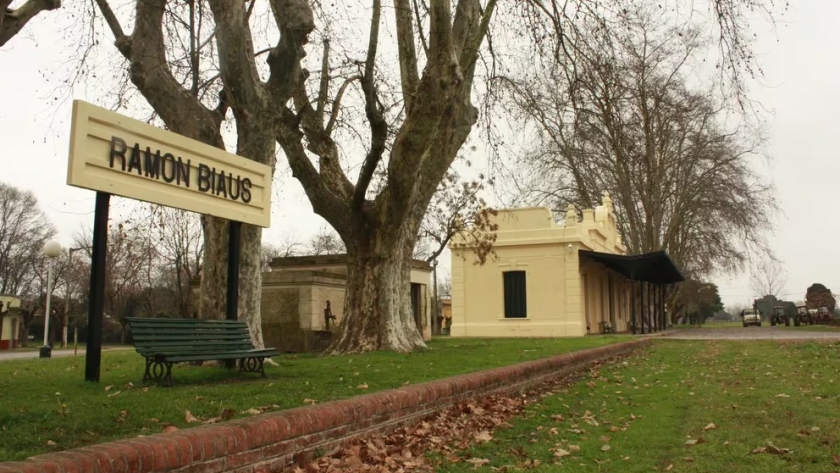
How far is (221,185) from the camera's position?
329 inches

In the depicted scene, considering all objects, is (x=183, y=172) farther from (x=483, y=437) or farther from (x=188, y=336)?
(x=483, y=437)

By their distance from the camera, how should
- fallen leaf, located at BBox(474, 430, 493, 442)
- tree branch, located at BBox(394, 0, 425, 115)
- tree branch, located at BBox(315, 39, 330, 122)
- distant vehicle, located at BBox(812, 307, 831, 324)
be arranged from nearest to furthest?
fallen leaf, located at BBox(474, 430, 493, 442)
tree branch, located at BBox(394, 0, 425, 115)
tree branch, located at BBox(315, 39, 330, 122)
distant vehicle, located at BBox(812, 307, 831, 324)

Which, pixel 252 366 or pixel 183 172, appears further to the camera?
pixel 252 366

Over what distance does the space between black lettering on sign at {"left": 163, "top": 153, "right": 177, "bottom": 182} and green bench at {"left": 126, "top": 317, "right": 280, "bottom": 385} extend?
1.49 meters

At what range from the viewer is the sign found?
646 centimetres

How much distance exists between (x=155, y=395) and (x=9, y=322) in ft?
129

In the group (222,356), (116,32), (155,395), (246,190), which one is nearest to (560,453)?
(155,395)

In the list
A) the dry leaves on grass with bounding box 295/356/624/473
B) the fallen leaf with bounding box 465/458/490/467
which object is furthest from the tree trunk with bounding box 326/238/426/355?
the fallen leaf with bounding box 465/458/490/467

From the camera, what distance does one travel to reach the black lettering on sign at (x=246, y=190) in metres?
8.82

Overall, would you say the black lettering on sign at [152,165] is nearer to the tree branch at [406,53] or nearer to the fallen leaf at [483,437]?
the fallen leaf at [483,437]

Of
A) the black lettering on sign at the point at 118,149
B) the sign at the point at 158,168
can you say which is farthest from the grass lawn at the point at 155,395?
the black lettering on sign at the point at 118,149

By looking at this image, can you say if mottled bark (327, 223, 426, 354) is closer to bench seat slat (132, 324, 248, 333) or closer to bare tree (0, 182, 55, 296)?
bench seat slat (132, 324, 248, 333)

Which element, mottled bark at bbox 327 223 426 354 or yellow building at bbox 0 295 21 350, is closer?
mottled bark at bbox 327 223 426 354

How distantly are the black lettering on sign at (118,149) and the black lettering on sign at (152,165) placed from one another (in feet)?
0.90
